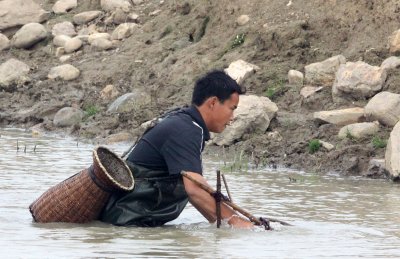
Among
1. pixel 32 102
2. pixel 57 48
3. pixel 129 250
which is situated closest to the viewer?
pixel 129 250

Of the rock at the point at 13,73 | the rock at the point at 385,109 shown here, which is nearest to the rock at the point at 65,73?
the rock at the point at 13,73

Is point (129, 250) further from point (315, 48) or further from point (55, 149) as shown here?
point (315, 48)

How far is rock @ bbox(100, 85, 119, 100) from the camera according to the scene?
53.1 feet

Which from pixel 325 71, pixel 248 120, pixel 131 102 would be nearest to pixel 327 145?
pixel 248 120

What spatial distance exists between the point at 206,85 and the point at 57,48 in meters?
11.0

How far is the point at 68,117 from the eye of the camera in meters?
15.6

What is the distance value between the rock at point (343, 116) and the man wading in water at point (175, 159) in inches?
192


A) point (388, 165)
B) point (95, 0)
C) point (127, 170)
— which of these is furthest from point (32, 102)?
point (127, 170)

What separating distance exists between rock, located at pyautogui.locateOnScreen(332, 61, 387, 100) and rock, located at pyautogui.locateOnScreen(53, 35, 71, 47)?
6646 mm

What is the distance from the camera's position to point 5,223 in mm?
8359

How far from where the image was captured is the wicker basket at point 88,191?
776 centimetres

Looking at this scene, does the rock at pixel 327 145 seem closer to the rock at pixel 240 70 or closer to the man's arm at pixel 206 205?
the rock at pixel 240 70

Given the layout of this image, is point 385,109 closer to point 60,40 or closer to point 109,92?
point 109,92

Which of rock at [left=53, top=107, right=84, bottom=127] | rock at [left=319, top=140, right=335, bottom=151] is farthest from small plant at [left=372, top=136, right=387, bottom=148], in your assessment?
rock at [left=53, top=107, right=84, bottom=127]
